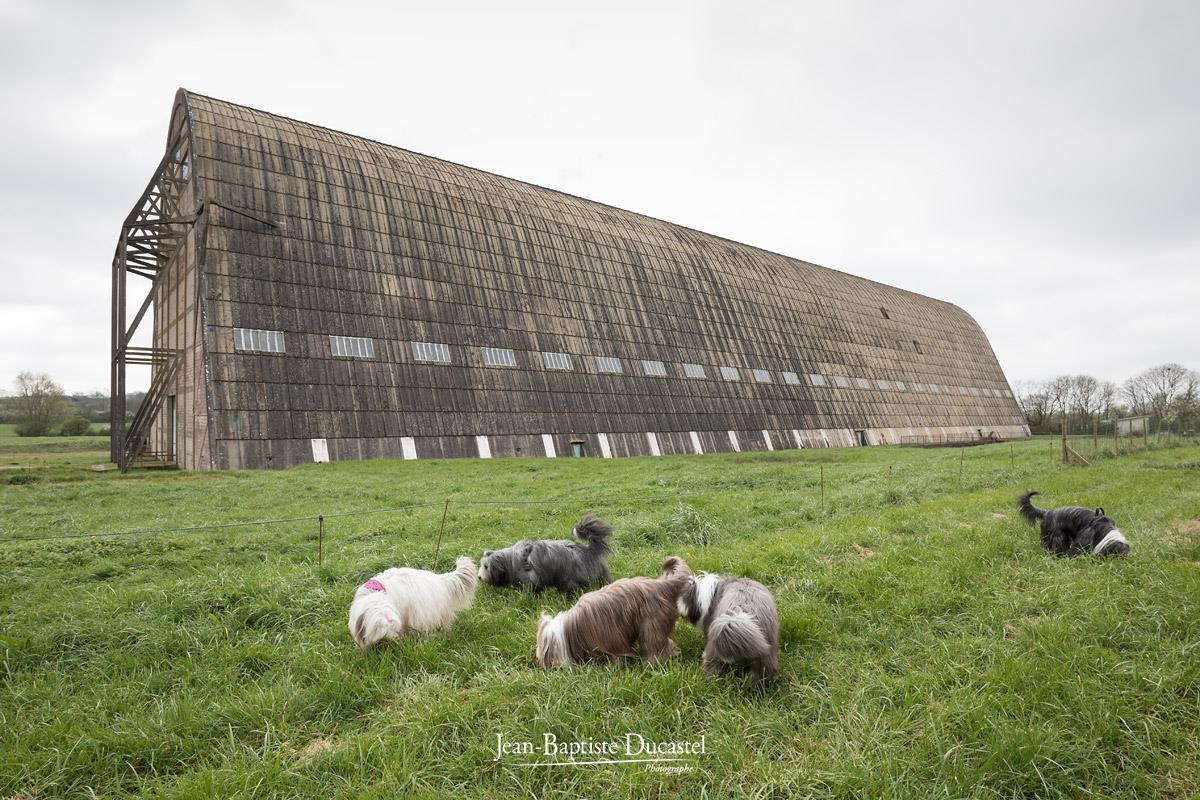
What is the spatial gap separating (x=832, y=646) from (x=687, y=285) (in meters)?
34.6

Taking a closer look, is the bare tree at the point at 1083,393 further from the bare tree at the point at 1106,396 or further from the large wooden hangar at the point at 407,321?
the large wooden hangar at the point at 407,321

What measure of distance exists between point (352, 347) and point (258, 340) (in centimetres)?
331

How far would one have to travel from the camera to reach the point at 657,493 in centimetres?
1347

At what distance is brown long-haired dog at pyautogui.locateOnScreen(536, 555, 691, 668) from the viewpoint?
4262 mm

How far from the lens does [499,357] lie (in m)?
26.5

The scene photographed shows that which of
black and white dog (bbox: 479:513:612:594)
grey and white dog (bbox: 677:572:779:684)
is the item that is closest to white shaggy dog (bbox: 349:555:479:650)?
black and white dog (bbox: 479:513:612:594)

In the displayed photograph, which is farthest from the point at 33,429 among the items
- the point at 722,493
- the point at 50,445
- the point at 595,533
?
the point at 595,533

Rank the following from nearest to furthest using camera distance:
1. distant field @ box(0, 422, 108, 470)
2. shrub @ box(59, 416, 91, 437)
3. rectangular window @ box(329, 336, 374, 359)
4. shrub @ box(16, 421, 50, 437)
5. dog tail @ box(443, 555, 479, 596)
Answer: dog tail @ box(443, 555, 479, 596) < rectangular window @ box(329, 336, 374, 359) < distant field @ box(0, 422, 108, 470) < shrub @ box(16, 421, 50, 437) < shrub @ box(59, 416, 91, 437)

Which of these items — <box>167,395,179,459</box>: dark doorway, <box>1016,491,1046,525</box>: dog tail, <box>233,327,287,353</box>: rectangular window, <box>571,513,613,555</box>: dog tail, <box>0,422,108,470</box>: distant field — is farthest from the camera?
<box>0,422,108,470</box>: distant field

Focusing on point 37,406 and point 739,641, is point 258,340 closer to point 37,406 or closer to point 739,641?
point 739,641

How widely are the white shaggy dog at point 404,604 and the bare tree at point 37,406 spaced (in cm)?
6446

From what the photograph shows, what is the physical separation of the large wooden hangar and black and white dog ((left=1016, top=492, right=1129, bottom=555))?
20.2m

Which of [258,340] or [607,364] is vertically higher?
[258,340]

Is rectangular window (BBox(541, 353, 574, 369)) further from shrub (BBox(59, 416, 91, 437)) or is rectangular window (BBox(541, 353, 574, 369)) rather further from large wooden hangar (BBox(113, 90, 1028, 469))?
shrub (BBox(59, 416, 91, 437))
